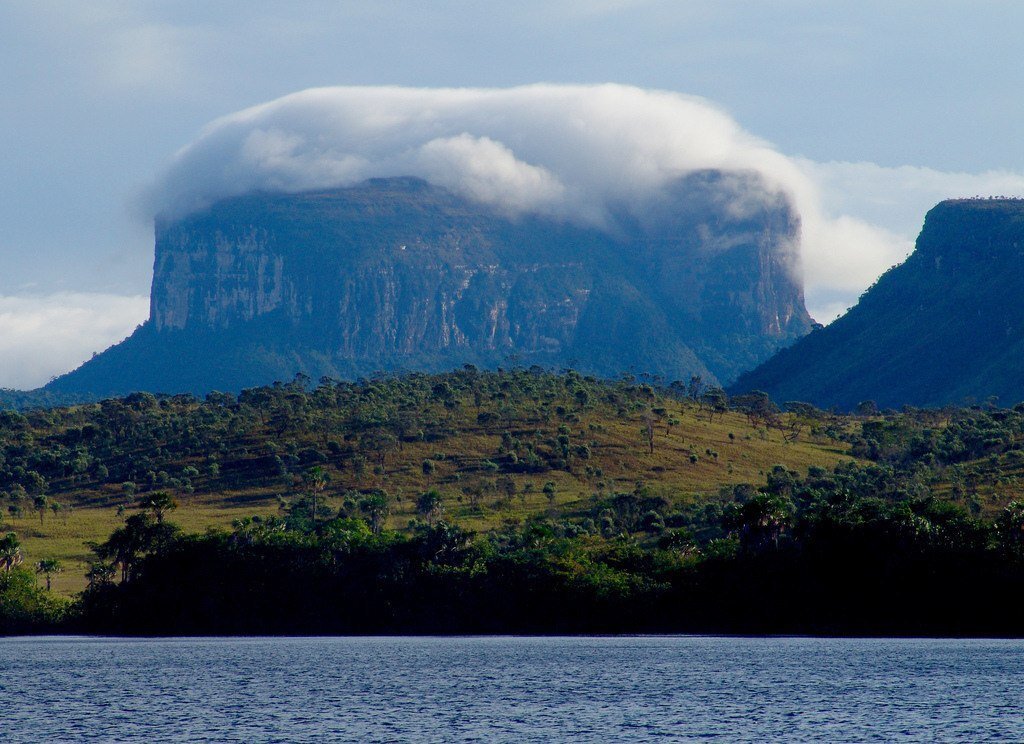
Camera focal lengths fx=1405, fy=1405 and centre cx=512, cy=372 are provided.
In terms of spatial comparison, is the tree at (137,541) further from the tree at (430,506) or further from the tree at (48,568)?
the tree at (430,506)

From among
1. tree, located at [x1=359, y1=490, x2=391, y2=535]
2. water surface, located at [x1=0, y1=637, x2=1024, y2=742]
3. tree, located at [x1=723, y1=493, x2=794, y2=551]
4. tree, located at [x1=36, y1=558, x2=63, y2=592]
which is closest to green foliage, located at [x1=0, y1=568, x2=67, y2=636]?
tree, located at [x1=36, y1=558, x2=63, y2=592]

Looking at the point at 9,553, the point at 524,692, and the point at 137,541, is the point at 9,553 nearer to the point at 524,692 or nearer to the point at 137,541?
the point at 137,541

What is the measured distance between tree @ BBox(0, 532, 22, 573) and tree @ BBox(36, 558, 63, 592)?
9.57 feet

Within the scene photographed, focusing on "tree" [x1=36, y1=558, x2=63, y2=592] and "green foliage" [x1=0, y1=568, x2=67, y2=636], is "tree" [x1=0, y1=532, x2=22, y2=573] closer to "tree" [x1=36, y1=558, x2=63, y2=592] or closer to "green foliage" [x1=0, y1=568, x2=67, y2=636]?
"tree" [x1=36, y1=558, x2=63, y2=592]

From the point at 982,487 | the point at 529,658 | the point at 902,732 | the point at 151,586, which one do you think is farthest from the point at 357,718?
the point at 982,487

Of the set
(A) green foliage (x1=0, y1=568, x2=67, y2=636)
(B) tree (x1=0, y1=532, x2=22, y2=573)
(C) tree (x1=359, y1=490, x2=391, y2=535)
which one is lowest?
(A) green foliage (x1=0, y1=568, x2=67, y2=636)

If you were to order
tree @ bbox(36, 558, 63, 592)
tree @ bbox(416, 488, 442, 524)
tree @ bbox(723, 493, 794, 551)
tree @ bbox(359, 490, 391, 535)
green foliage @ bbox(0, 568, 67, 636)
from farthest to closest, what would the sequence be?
tree @ bbox(416, 488, 442, 524) → tree @ bbox(359, 490, 391, 535) → tree @ bbox(36, 558, 63, 592) → green foliage @ bbox(0, 568, 67, 636) → tree @ bbox(723, 493, 794, 551)

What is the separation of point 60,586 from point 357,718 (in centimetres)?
10176

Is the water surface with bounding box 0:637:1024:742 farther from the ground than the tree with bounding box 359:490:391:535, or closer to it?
closer to it

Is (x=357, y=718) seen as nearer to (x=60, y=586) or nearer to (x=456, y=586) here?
(x=456, y=586)

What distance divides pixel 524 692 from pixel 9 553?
87767 millimetres

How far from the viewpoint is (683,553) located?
14950 centimetres

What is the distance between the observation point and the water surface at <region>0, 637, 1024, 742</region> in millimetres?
71062

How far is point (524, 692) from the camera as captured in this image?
8825 cm
